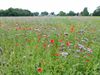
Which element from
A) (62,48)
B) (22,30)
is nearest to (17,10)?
(22,30)

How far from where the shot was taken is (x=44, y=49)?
18.8 feet

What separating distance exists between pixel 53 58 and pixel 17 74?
2.35ft

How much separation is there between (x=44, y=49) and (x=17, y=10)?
1344 inches

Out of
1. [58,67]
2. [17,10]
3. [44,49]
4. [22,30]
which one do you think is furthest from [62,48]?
[17,10]

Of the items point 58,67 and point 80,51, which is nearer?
point 58,67

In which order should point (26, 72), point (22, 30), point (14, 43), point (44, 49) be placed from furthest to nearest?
1. point (22, 30)
2. point (14, 43)
3. point (44, 49)
4. point (26, 72)

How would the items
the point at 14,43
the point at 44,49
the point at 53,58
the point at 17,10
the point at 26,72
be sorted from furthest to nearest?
the point at 17,10
the point at 14,43
the point at 44,49
the point at 53,58
the point at 26,72

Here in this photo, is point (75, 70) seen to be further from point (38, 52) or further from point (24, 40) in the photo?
point (24, 40)

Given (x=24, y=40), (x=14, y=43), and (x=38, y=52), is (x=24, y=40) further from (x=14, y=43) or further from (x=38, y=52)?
(x=38, y=52)

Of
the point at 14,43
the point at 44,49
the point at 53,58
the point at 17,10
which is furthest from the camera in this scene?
the point at 17,10

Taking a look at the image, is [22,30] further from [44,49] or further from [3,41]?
[44,49]

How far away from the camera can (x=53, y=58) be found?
5.21m

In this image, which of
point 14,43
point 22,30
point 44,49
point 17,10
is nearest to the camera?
point 44,49

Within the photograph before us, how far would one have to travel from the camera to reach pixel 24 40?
22.6 ft
